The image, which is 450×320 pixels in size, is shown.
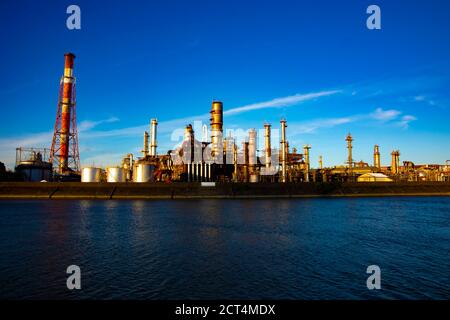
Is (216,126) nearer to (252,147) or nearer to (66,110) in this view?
(252,147)

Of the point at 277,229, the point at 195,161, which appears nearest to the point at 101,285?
the point at 277,229

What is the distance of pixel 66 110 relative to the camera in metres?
81.2

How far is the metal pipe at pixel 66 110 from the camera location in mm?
80000

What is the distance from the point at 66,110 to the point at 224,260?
3167 inches

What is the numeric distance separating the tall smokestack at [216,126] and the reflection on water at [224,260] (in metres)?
48.4

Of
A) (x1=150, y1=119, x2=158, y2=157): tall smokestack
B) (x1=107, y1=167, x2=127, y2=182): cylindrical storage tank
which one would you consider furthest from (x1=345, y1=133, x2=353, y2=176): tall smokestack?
(x1=107, y1=167, x2=127, y2=182): cylindrical storage tank

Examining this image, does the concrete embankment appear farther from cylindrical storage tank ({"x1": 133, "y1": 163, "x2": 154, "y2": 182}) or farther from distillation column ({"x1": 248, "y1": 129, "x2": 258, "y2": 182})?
distillation column ({"x1": 248, "y1": 129, "x2": 258, "y2": 182})

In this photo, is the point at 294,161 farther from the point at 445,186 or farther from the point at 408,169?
the point at 408,169

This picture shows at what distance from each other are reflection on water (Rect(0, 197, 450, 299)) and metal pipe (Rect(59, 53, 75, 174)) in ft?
191

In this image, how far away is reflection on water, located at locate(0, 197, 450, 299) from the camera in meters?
11.2

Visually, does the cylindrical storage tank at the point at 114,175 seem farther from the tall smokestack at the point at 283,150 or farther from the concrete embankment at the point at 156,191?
the tall smokestack at the point at 283,150

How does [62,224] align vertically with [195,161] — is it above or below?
below
